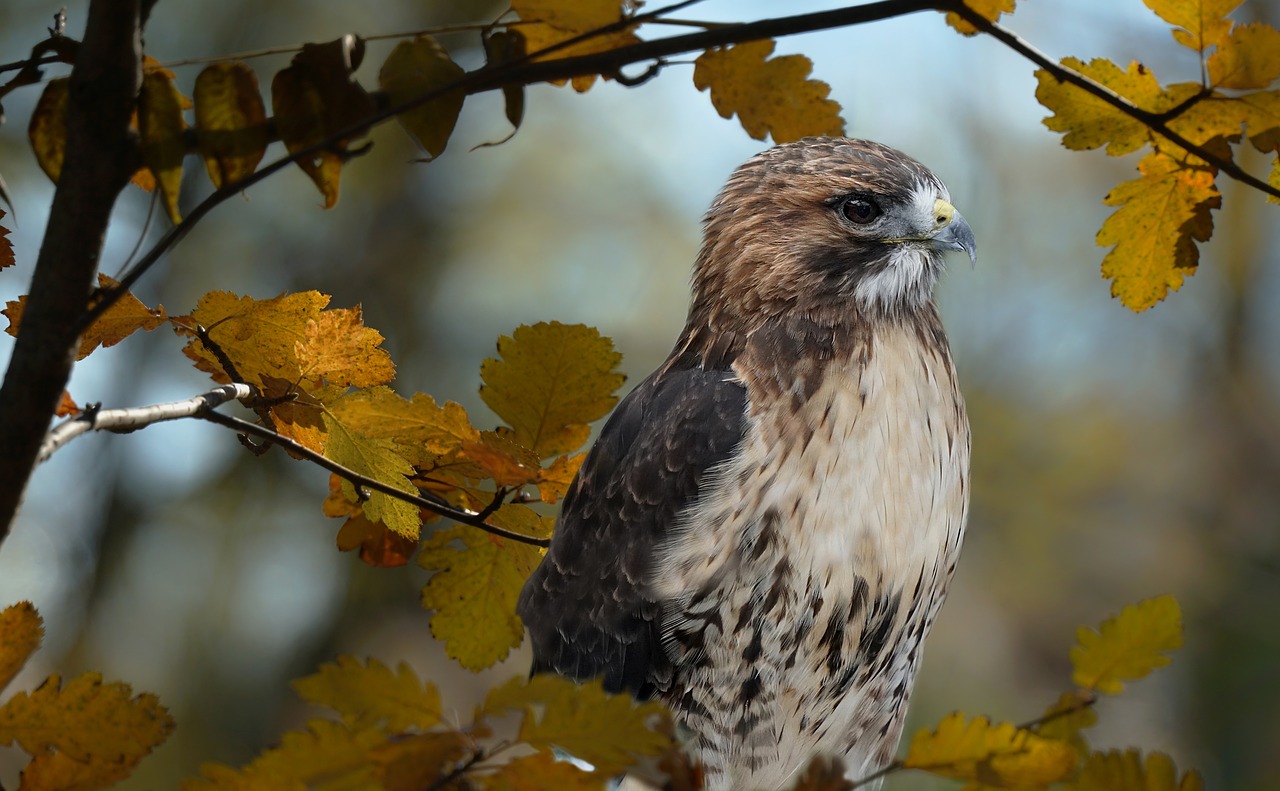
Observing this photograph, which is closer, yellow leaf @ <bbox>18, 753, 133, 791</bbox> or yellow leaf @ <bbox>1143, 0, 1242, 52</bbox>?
yellow leaf @ <bbox>18, 753, 133, 791</bbox>

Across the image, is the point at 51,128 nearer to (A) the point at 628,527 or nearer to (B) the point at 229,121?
(B) the point at 229,121

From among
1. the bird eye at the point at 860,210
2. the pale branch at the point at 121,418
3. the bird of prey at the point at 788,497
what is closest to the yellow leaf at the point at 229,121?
the pale branch at the point at 121,418

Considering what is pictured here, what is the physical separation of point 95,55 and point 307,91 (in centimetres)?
15

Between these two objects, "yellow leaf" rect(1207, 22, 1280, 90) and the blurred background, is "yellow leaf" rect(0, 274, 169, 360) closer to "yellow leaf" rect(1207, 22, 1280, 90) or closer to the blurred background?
"yellow leaf" rect(1207, 22, 1280, 90)

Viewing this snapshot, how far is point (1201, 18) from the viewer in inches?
44.7

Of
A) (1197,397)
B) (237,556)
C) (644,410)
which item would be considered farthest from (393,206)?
(1197,397)

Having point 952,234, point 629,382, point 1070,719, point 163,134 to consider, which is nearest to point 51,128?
point 163,134

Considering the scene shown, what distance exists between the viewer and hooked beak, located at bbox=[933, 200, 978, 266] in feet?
7.35

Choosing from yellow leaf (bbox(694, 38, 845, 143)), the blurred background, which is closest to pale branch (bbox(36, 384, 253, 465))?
yellow leaf (bbox(694, 38, 845, 143))

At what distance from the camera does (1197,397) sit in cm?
1301

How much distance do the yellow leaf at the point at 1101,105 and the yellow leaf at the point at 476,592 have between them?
80 cm

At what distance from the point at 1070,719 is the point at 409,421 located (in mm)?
790

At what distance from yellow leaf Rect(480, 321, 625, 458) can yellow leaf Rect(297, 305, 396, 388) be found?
0.14 meters

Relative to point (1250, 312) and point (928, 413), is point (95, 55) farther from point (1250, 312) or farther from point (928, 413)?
point (1250, 312)
